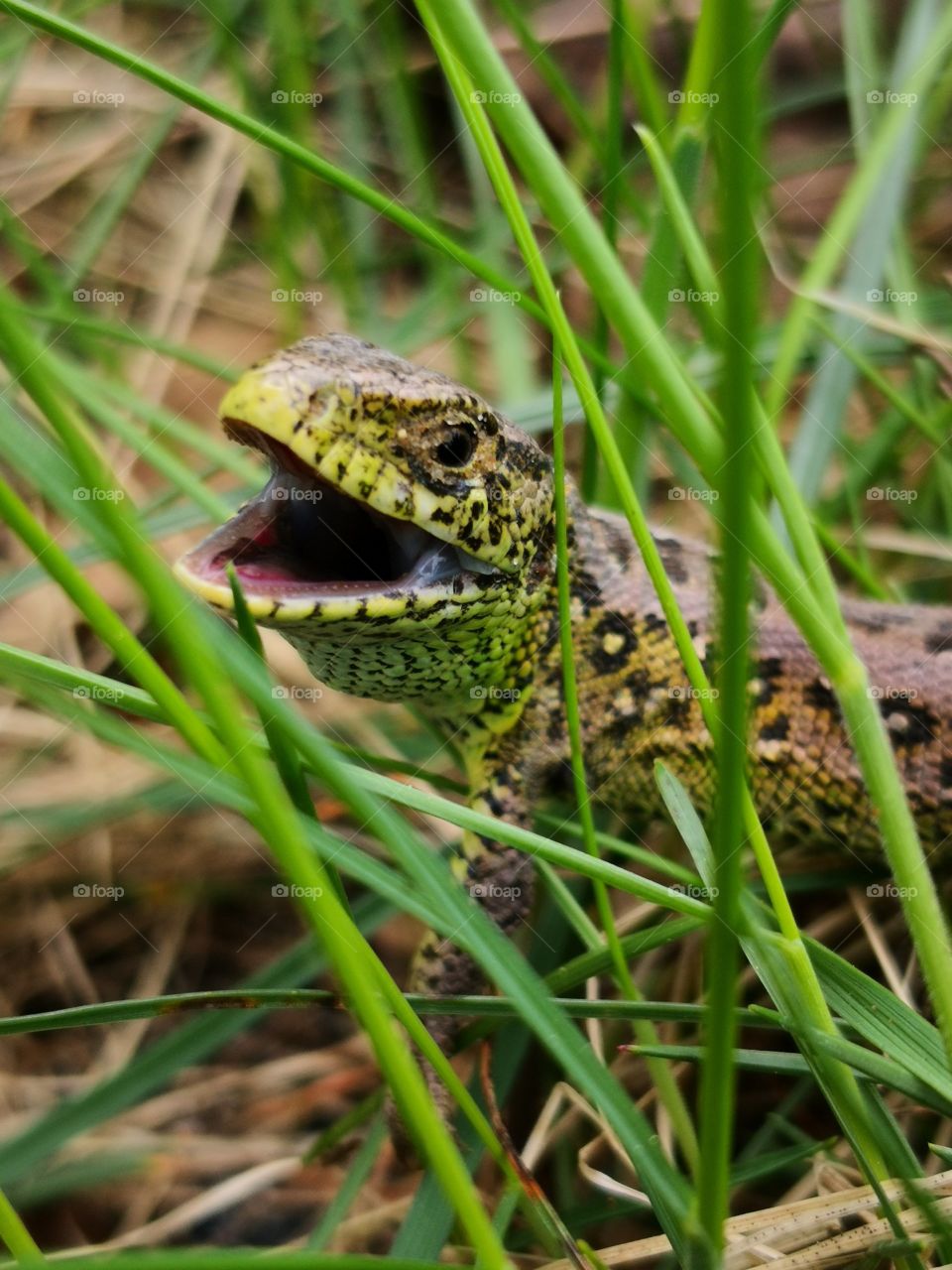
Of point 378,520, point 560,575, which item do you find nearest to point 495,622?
point 378,520

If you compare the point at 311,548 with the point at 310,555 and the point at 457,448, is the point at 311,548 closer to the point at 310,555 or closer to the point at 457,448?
the point at 310,555

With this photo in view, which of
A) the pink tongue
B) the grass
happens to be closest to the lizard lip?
the pink tongue

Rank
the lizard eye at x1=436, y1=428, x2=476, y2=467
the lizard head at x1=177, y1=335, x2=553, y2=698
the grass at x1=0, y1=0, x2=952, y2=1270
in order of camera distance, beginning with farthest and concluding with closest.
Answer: the lizard eye at x1=436, y1=428, x2=476, y2=467 < the lizard head at x1=177, y1=335, x2=553, y2=698 < the grass at x1=0, y1=0, x2=952, y2=1270

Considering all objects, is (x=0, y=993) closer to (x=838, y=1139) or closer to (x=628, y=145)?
(x=838, y=1139)

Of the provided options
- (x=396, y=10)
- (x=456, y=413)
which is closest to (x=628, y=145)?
(x=396, y=10)

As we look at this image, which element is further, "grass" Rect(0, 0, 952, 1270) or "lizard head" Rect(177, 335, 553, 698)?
"lizard head" Rect(177, 335, 553, 698)

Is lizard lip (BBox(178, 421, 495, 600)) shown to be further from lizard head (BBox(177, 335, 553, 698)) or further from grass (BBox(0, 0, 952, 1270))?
grass (BBox(0, 0, 952, 1270))

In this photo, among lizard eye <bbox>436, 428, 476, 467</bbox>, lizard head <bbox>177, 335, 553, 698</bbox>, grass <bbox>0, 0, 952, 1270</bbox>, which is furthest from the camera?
lizard eye <bbox>436, 428, 476, 467</bbox>
